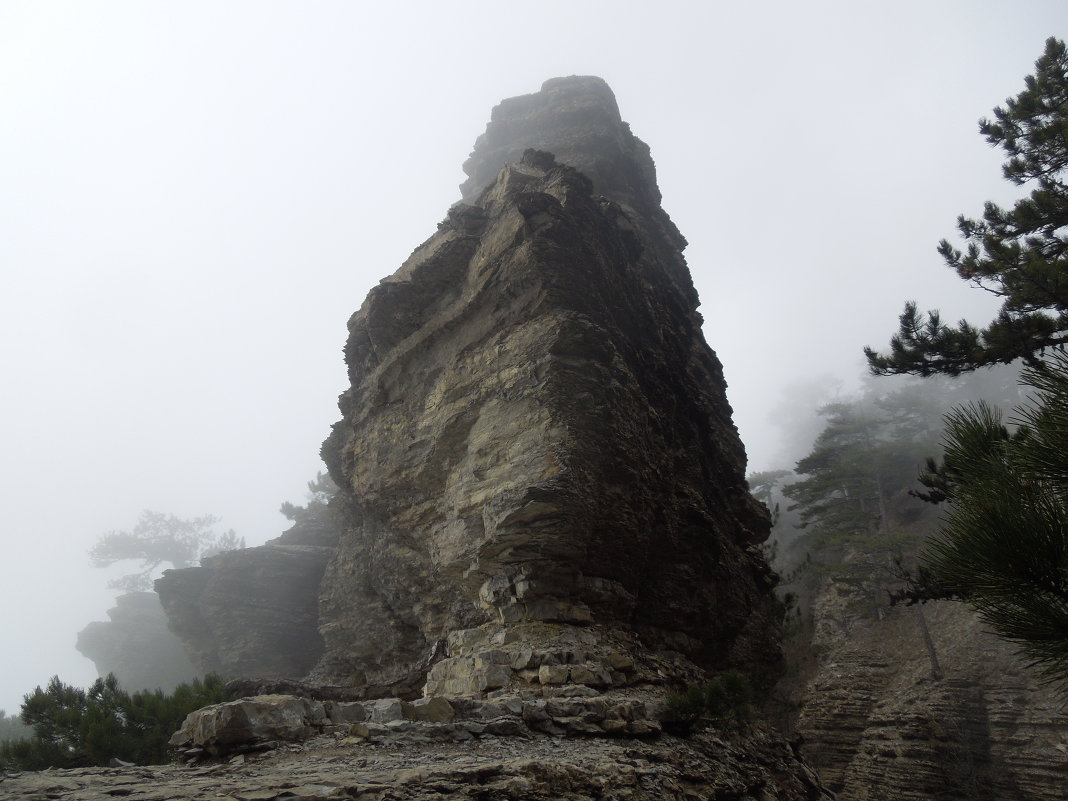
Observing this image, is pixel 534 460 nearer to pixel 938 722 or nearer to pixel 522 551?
pixel 522 551

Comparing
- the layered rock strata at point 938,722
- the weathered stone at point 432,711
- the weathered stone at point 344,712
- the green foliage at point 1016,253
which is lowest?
the layered rock strata at point 938,722

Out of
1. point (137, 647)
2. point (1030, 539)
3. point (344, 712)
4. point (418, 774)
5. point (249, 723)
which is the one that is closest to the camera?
point (418, 774)

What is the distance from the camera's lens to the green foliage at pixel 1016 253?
12.7 m

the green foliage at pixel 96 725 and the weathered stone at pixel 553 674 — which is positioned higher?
the weathered stone at pixel 553 674

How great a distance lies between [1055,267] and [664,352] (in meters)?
8.02

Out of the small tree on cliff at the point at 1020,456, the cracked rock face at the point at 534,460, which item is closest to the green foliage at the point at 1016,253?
the small tree on cliff at the point at 1020,456

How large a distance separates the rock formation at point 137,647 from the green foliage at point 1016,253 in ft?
116

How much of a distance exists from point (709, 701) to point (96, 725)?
12009 millimetres

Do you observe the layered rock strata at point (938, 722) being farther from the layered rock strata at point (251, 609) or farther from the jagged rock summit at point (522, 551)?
the layered rock strata at point (251, 609)

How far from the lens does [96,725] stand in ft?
38.7

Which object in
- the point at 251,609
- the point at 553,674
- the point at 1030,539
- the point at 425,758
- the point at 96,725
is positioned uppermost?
the point at 1030,539

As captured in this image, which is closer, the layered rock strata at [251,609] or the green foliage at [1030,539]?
the green foliage at [1030,539]

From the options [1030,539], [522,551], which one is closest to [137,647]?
[522,551]

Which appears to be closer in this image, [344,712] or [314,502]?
[344,712]
